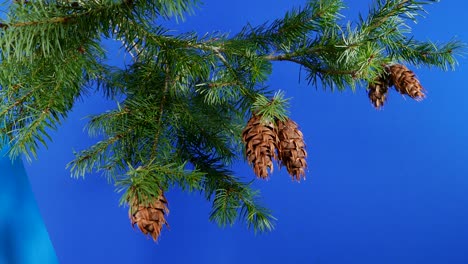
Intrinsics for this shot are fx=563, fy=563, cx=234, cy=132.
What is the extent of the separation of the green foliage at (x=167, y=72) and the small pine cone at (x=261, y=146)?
0.01 m

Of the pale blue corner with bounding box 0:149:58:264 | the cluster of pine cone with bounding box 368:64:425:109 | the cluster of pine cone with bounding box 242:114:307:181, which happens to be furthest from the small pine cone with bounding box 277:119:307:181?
the pale blue corner with bounding box 0:149:58:264

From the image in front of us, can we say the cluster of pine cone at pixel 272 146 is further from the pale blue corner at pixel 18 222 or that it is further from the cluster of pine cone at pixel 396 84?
the pale blue corner at pixel 18 222

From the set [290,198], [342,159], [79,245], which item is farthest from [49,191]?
[342,159]

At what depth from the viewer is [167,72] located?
0.49 metres

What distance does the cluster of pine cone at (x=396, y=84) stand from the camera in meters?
0.45

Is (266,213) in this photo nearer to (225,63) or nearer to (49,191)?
(225,63)

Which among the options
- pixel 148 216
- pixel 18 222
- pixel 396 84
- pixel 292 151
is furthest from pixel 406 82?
pixel 18 222

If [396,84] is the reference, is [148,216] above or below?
below

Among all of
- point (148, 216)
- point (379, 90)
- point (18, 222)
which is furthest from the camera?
point (18, 222)

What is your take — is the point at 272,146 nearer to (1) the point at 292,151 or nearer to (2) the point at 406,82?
(1) the point at 292,151

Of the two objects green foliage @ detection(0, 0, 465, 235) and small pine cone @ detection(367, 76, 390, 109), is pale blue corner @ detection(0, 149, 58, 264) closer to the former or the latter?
green foliage @ detection(0, 0, 465, 235)

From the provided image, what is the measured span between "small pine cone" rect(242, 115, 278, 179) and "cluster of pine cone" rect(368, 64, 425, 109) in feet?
0.40

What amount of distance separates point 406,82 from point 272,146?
0.46 ft

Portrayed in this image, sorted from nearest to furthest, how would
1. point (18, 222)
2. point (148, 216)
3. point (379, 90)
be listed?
1. point (148, 216)
2. point (379, 90)
3. point (18, 222)
